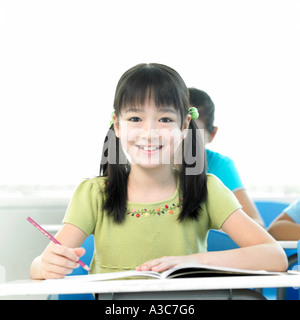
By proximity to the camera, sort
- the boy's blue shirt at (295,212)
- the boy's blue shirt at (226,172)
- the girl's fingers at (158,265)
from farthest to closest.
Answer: the boy's blue shirt at (226,172), the boy's blue shirt at (295,212), the girl's fingers at (158,265)

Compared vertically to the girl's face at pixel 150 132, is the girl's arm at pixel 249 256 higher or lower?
lower

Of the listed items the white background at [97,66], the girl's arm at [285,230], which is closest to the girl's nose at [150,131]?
the girl's arm at [285,230]

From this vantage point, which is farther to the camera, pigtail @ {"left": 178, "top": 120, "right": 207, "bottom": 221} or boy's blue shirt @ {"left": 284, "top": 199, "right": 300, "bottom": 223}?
boy's blue shirt @ {"left": 284, "top": 199, "right": 300, "bottom": 223}

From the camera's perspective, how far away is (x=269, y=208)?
233 cm

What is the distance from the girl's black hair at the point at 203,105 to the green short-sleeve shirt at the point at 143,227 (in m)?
0.93

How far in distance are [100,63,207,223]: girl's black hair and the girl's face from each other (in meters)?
0.02

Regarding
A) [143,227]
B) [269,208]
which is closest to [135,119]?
[143,227]

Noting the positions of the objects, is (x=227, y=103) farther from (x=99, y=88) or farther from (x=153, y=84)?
(x=153, y=84)

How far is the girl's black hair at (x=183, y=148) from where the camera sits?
1.35 metres

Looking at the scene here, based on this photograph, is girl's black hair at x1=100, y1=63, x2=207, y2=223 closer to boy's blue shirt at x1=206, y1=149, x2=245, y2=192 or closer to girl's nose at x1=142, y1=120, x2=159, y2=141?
girl's nose at x1=142, y1=120, x2=159, y2=141

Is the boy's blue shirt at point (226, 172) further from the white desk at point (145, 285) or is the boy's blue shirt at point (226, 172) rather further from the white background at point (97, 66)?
the white desk at point (145, 285)

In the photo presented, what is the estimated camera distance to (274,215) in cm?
230

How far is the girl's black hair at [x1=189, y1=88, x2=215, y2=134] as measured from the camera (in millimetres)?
2326

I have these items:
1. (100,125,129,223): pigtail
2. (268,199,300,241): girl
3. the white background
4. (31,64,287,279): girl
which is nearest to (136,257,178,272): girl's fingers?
(31,64,287,279): girl
